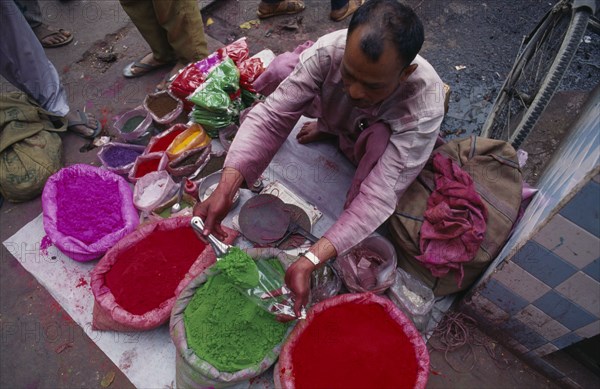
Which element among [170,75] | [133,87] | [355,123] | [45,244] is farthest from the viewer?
[133,87]

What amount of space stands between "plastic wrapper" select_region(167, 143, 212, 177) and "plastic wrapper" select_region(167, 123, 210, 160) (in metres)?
0.04

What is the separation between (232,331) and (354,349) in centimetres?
56

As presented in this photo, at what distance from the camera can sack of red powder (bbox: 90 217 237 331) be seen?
1.94 meters

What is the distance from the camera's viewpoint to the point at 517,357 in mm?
2016

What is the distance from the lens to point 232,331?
1.77 m

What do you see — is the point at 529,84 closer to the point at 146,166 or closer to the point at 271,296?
the point at 271,296

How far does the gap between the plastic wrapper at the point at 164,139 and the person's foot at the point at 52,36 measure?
176 cm

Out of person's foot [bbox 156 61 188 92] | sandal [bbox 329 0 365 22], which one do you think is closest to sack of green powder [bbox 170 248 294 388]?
person's foot [bbox 156 61 188 92]

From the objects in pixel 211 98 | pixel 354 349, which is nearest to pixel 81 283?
pixel 211 98

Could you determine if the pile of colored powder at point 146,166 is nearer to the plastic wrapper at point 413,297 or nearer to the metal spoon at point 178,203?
the metal spoon at point 178,203

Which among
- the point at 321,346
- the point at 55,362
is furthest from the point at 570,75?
the point at 55,362

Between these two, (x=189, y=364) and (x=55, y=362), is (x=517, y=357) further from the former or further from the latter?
(x=55, y=362)

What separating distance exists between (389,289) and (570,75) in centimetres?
233

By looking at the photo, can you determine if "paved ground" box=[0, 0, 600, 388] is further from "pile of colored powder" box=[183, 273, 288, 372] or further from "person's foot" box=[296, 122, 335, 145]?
"person's foot" box=[296, 122, 335, 145]
